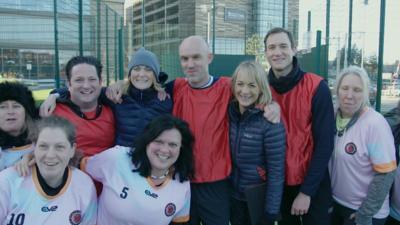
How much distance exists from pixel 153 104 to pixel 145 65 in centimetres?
30

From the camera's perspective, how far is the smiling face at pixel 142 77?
9.48 ft

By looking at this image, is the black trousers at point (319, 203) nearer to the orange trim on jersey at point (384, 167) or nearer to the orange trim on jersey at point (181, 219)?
the orange trim on jersey at point (384, 167)

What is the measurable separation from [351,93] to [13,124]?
2.29 meters

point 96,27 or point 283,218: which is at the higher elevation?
point 96,27

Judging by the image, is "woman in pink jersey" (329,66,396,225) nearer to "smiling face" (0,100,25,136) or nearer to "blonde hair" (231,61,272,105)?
"blonde hair" (231,61,272,105)

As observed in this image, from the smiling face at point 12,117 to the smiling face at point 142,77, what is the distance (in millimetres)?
797

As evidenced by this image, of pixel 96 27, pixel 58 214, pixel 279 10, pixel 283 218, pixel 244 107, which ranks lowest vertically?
pixel 283 218

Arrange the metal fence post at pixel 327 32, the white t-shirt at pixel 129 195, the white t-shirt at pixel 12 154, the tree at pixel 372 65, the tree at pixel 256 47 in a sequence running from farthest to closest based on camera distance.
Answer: the tree at pixel 256 47
the metal fence post at pixel 327 32
the tree at pixel 372 65
the white t-shirt at pixel 12 154
the white t-shirt at pixel 129 195

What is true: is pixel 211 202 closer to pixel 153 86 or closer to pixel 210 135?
pixel 210 135

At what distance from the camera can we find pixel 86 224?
8.05ft

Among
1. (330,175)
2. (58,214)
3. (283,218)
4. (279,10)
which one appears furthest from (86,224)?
(279,10)

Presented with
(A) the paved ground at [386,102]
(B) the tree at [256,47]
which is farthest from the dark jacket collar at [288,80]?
(B) the tree at [256,47]

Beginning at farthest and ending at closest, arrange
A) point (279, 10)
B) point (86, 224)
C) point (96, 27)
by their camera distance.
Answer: point (279, 10) < point (96, 27) < point (86, 224)

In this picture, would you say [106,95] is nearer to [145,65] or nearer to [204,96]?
[145,65]
